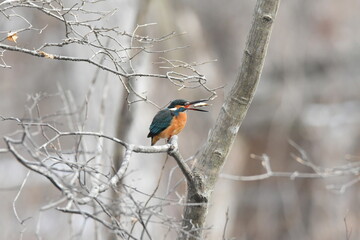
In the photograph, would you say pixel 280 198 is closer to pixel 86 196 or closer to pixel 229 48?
pixel 229 48

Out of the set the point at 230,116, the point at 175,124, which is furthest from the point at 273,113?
the point at 230,116

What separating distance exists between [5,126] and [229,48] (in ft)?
13.7

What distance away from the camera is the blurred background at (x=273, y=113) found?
33.5 ft

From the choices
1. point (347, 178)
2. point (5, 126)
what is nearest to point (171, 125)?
point (347, 178)

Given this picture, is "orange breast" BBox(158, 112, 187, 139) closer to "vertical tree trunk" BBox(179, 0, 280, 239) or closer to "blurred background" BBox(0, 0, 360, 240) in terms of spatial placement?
"vertical tree trunk" BBox(179, 0, 280, 239)

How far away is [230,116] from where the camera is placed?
402 centimetres

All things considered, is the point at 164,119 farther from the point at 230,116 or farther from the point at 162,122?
the point at 230,116

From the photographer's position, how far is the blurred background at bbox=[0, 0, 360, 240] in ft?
33.5

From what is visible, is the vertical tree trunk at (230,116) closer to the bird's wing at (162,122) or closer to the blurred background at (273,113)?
the bird's wing at (162,122)

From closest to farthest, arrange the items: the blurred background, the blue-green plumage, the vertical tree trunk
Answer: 1. the vertical tree trunk
2. the blue-green plumage
3. the blurred background

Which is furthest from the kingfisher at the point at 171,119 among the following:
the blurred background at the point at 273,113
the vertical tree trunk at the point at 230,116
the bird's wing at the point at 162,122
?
the blurred background at the point at 273,113

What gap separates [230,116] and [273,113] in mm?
8047

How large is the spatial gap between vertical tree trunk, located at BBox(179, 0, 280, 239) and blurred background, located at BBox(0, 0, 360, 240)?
4932mm

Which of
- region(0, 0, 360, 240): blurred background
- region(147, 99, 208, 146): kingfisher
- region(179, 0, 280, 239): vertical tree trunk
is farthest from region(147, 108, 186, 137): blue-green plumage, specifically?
region(0, 0, 360, 240): blurred background
